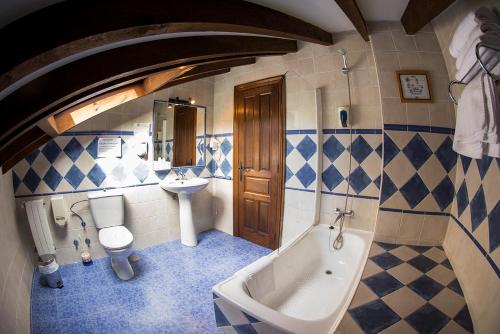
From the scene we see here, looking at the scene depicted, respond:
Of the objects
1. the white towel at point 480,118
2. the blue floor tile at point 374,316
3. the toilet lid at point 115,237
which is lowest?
the toilet lid at point 115,237

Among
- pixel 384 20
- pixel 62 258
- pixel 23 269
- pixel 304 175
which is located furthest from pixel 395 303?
pixel 62 258

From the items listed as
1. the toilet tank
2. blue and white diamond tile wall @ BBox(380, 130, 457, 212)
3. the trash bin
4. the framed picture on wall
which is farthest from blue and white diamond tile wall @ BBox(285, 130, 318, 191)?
the trash bin

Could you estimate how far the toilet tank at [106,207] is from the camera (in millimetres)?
2143

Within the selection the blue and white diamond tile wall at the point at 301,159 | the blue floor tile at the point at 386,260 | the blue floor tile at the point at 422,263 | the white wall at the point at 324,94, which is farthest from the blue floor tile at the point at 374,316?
the blue and white diamond tile wall at the point at 301,159

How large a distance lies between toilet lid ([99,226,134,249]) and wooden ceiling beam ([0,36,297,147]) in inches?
49.8

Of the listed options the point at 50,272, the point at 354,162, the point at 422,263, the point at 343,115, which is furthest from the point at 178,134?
the point at 422,263

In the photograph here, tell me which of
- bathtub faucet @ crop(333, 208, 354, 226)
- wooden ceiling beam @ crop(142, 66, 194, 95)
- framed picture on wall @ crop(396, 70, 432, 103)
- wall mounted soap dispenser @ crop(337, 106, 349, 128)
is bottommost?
bathtub faucet @ crop(333, 208, 354, 226)

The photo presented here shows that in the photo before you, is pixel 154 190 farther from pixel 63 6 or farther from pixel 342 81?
pixel 342 81

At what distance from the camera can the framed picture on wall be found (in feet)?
4.67

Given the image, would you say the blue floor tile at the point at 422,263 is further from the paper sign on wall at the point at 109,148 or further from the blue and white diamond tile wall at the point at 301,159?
the paper sign on wall at the point at 109,148

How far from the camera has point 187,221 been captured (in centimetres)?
265

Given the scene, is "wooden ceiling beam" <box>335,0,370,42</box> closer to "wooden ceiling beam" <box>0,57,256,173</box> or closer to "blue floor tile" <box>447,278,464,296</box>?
"wooden ceiling beam" <box>0,57,256,173</box>

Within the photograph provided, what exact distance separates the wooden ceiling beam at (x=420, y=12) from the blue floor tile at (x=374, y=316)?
1578 mm

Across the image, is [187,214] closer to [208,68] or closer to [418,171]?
[208,68]
